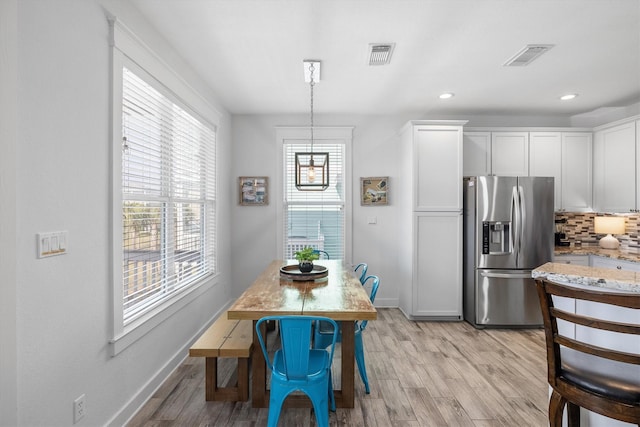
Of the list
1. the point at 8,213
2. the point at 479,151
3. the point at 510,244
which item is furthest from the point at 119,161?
the point at 479,151

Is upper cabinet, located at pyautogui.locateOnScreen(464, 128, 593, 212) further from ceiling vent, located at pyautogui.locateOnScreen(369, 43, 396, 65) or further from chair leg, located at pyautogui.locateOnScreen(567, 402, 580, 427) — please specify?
chair leg, located at pyautogui.locateOnScreen(567, 402, 580, 427)

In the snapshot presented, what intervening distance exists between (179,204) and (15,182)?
5.48 ft

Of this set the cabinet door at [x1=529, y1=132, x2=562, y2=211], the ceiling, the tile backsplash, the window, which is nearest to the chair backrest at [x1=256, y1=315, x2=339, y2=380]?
the ceiling

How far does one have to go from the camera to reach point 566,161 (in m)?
4.30

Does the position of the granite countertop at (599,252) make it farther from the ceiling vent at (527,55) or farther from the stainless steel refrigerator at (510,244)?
the ceiling vent at (527,55)

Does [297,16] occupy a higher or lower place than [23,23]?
higher

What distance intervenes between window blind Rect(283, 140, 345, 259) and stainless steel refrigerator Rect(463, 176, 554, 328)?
5.72 feet

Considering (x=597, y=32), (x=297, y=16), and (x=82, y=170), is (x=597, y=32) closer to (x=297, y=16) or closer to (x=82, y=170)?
(x=297, y=16)

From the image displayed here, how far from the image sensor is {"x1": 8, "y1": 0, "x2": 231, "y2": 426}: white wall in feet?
4.44

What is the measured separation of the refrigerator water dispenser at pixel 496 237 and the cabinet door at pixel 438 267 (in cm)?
30

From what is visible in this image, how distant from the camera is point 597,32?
244 cm

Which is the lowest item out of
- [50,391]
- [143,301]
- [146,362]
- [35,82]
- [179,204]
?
[146,362]

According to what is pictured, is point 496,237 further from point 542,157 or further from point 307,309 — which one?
point 307,309

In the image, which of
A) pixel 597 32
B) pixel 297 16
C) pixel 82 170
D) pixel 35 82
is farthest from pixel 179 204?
pixel 597 32
